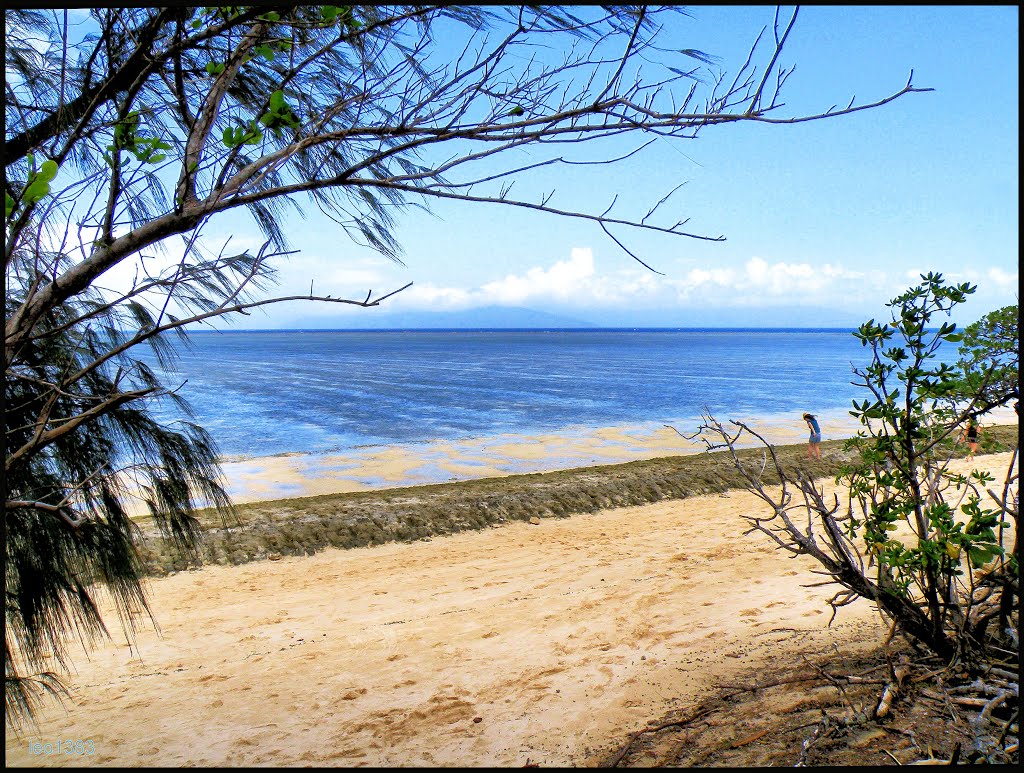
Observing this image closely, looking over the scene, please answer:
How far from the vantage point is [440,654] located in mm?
4090

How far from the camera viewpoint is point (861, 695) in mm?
2658

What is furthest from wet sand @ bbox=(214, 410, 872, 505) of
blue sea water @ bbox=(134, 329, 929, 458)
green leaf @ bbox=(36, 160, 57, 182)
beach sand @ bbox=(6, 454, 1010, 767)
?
green leaf @ bbox=(36, 160, 57, 182)

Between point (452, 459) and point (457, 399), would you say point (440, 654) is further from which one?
point (457, 399)

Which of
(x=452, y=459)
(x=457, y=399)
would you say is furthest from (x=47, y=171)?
(x=457, y=399)

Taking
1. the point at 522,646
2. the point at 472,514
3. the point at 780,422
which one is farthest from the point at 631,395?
the point at 522,646

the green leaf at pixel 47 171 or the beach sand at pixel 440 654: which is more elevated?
the green leaf at pixel 47 171

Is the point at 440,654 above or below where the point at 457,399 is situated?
below

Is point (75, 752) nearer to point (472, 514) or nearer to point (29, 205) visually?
point (29, 205)

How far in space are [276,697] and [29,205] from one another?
3.04 m

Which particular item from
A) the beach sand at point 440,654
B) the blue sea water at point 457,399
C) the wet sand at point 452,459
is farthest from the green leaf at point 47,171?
the wet sand at point 452,459

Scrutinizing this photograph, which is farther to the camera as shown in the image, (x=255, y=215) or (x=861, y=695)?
(x=861, y=695)

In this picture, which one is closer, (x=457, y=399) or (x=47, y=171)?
(x=47, y=171)

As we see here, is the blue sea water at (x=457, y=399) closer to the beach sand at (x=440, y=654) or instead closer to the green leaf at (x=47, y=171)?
the beach sand at (x=440, y=654)

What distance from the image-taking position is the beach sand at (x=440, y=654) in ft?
9.94
